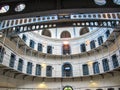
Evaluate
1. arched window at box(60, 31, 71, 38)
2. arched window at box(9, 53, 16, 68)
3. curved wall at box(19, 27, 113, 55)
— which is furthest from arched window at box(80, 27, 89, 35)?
arched window at box(9, 53, 16, 68)

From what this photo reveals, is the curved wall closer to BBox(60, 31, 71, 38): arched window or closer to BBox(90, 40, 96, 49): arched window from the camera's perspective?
BBox(90, 40, 96, 49): arched window

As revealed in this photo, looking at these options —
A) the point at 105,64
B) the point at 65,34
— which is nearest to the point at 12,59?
the point at 65,34

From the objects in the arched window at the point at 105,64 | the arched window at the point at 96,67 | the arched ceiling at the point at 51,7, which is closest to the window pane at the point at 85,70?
the arched window at the point at 96,67

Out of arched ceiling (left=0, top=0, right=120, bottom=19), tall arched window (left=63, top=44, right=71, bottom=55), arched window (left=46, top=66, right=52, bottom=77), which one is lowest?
arched window (left=46, top=66, right=52, bottom=77)

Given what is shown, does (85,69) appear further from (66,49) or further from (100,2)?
(100,2)

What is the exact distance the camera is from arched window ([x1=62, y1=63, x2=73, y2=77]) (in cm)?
1728

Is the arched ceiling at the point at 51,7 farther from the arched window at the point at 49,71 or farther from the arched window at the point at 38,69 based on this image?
the arched window at the point at 49,71

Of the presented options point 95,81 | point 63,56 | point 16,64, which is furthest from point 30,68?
point 95,81

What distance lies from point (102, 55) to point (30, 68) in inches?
335

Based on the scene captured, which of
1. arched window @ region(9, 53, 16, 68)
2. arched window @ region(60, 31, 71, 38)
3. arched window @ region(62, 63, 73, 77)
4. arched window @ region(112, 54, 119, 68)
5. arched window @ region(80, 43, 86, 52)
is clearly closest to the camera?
arched window @ region(9, 53, 16, 68)

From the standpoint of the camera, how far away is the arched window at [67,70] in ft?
56.7

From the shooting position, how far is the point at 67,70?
1755cm

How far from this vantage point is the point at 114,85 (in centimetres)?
1341

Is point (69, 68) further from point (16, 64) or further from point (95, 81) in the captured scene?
point (16, 64)
